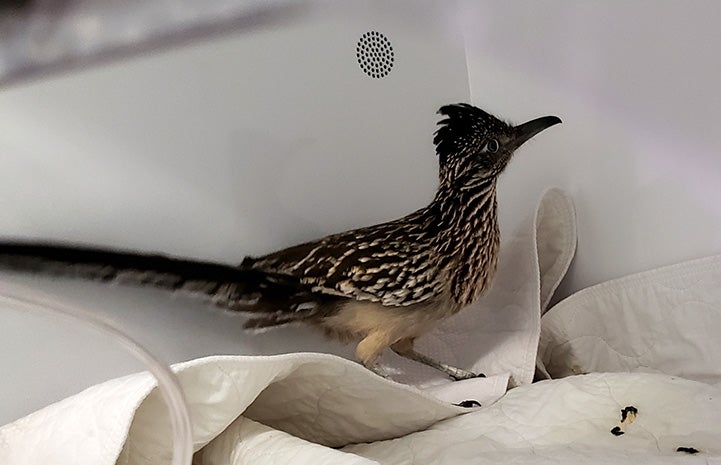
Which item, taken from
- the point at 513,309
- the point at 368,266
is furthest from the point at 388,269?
the point at 513,309

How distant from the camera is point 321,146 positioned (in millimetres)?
984

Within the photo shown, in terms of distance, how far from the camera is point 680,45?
34.8 inches

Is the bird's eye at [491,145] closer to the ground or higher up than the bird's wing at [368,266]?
higher up

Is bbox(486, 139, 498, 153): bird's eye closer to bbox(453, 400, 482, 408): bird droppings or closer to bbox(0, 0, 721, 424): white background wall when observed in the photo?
bbox(0, 0, 721, 424): white background wall

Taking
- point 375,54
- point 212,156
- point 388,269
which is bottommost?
point 388,269

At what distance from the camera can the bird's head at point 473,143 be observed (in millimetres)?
946

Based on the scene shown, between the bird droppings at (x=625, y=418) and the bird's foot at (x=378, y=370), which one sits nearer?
the bird droppings at (x=625, y=418)

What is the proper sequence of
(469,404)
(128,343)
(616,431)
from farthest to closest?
(469,404) < (616,431) < (128,343)

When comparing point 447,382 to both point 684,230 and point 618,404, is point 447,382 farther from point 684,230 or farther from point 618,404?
point 684,230

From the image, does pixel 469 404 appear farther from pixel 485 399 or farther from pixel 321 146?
pixel 321 146

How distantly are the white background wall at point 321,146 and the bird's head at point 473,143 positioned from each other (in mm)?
108

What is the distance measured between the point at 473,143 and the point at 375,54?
181mm

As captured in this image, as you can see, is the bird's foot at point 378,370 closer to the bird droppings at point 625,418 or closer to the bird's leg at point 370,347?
the bird's leg at point 370,347

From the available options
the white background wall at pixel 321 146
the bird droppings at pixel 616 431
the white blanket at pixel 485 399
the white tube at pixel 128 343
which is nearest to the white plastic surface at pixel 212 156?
the white background wall at pixel 321 146
